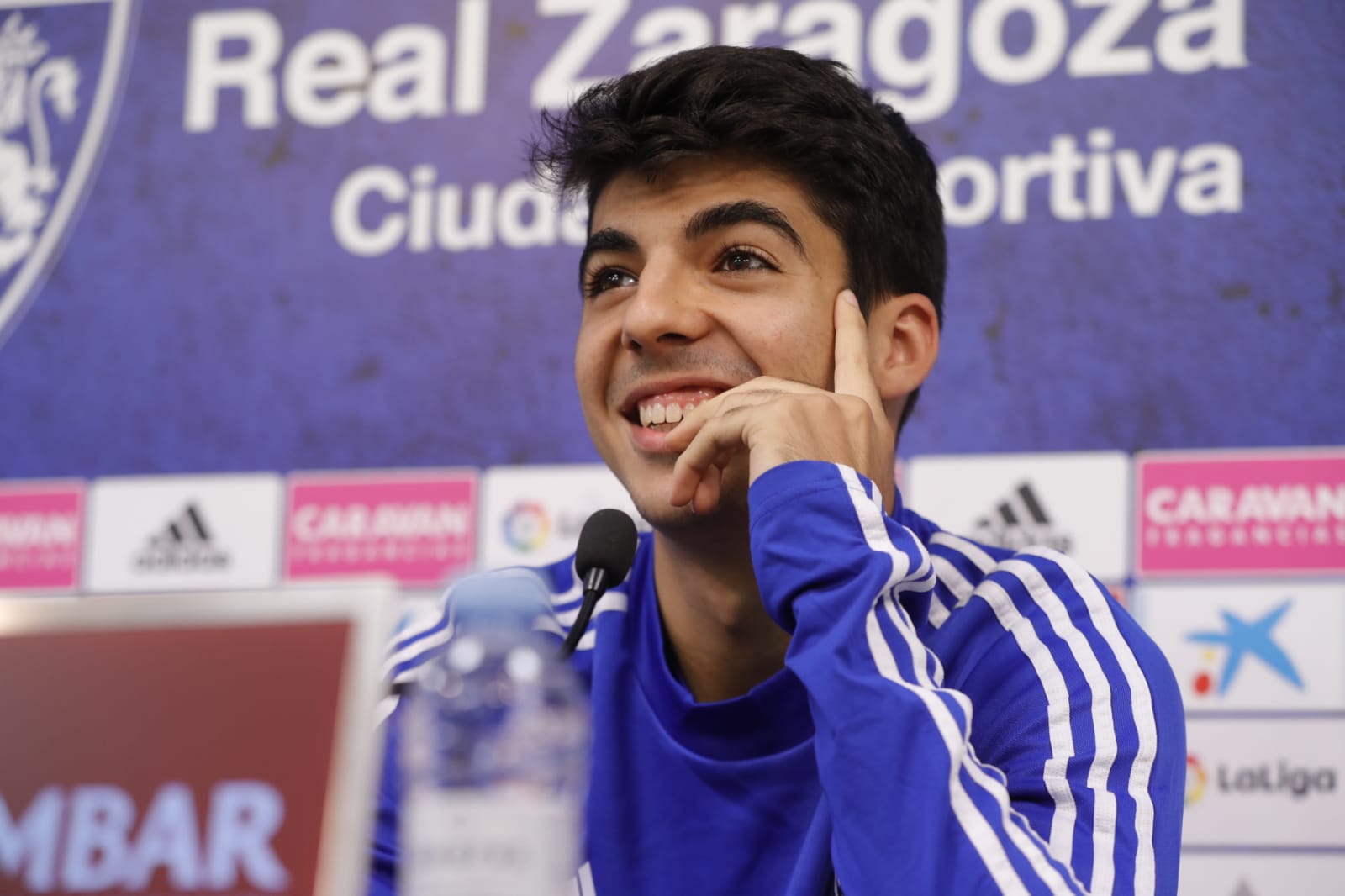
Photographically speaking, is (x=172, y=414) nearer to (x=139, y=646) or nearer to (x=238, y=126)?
(x=238, y=126)

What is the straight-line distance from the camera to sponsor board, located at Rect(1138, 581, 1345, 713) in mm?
1848

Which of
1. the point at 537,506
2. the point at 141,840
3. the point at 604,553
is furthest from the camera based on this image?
the point at 537,506

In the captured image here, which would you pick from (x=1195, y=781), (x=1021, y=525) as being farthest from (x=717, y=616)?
(x=1195, y=781)

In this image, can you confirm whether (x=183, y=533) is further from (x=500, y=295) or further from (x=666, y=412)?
(x=666, y=412)

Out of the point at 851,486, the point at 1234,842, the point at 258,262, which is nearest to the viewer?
the point at 851,486

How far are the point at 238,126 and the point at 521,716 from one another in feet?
5.97

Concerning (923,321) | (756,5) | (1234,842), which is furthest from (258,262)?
(1234,842)

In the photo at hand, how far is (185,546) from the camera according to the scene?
2338 millimetres

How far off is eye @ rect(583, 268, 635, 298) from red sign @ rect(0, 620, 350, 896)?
84cm

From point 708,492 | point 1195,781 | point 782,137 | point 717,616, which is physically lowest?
point 1195,781

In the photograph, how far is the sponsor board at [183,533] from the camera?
2314mm

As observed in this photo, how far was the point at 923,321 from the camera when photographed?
1.66m

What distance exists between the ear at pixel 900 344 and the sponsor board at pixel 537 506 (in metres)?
0.61

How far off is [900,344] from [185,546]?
125cm
